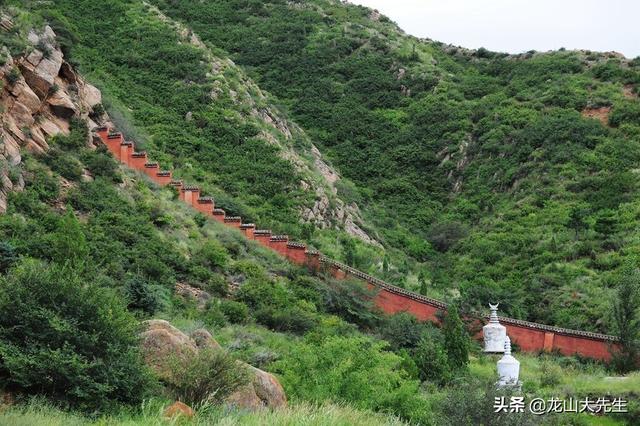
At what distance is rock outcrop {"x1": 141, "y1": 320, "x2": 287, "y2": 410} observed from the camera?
41.7 ft

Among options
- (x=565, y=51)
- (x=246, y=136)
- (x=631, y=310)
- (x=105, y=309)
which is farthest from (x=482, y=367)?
(x=565, y=51)

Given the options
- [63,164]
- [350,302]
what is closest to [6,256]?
[63,164]

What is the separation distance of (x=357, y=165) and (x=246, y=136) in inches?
462

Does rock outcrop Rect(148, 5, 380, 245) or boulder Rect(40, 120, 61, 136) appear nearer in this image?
boulder Rect(40, 120, 61, 136)

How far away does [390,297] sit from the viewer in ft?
98.3

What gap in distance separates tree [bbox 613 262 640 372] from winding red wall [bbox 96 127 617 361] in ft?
2.40

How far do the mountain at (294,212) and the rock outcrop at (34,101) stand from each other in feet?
0.31

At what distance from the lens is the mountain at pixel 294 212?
1209cm

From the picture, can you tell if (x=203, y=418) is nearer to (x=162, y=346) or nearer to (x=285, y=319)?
(x=162, y=346)

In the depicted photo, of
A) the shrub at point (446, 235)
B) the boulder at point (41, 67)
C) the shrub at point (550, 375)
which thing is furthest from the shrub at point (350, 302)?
the shrub at point (446, 235)

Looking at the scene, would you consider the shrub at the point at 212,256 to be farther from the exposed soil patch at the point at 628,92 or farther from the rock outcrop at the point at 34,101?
the exposed soil patch at the point at 628,92

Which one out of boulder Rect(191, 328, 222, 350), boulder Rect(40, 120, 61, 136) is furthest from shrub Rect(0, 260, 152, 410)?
boulder Rect(40, 120, 61, 136)

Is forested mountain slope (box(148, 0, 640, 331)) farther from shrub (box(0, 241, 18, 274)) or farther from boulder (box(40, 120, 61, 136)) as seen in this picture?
shrub (box(0, 241, 18, 274))

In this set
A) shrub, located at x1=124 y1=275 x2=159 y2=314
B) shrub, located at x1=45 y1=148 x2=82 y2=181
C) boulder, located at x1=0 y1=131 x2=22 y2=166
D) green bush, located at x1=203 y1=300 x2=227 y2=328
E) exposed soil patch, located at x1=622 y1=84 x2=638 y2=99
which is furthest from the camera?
exposed soil patch, located at x1=622 y1=84 x2=638 y2=99
